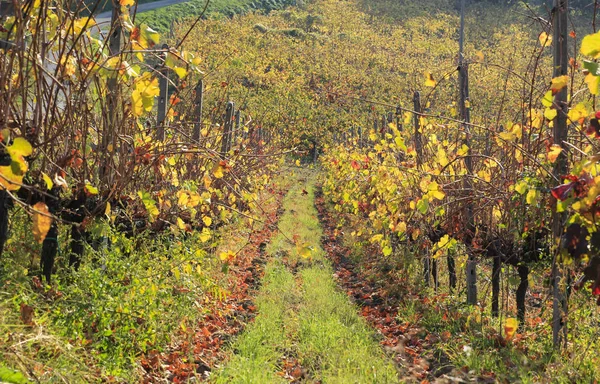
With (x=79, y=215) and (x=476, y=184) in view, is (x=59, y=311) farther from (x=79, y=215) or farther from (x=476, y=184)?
(x=476, y=184)

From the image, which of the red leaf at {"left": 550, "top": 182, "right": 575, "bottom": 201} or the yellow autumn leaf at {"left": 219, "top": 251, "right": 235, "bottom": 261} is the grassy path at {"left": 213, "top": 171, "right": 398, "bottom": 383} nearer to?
the yellow autumn leaf at {"left": 219, "top": 251, "right": 235, "bottom": 261}

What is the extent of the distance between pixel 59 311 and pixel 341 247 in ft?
27.0

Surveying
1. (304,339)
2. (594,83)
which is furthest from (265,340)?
(594,83)

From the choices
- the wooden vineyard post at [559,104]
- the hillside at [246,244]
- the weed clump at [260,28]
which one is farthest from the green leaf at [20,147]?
the weed clump at [260,28]

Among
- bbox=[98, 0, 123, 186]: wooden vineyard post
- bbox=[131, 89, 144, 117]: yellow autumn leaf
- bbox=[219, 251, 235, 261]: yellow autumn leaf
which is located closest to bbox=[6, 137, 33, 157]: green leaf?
bbox=[131, 89, 144, 117]: yellow autumn leaf

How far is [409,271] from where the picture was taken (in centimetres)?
863

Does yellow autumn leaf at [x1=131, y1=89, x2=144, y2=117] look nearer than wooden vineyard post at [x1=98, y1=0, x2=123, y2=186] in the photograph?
Yes

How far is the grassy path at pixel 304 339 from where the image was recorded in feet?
16.7

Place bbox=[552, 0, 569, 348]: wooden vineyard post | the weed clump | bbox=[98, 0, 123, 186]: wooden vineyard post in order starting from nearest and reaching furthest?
bbox=[98, 0, 123, 186]: wooden vineyard post → bbox=[552, 0, 569, 348]: wooden vineyard post → the weed clump

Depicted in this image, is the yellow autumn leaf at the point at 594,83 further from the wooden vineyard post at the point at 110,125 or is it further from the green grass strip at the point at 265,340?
the green grass strip at the point at 265,340

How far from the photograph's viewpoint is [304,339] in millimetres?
6090

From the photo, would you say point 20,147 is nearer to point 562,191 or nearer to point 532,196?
point 562,191

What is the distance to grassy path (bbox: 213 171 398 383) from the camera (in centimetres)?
508

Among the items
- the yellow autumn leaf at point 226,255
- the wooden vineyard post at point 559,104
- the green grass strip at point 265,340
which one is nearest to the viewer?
the yellow autumn leaf at point 226,255
